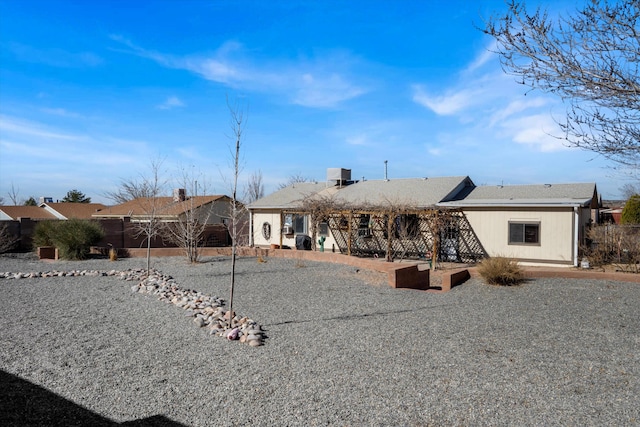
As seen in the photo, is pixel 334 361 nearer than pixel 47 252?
Yes

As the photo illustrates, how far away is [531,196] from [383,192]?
665cm

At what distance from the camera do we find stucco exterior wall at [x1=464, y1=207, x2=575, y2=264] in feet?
50.8

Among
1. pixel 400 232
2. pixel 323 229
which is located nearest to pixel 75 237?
pixel 323 229

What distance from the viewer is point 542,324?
744 cm

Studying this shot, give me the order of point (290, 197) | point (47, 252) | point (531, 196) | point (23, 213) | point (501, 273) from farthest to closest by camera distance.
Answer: point (23, 213), point (290, 197), point (47, 252), point (531, 196), point (501, 273)

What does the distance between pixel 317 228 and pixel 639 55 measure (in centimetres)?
1644

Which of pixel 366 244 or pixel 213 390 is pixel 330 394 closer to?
pixel 213 390

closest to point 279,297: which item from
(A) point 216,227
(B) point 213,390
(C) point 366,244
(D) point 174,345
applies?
(D) point 174,345

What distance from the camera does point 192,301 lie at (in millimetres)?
9078

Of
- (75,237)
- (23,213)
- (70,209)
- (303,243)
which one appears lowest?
(303,243)

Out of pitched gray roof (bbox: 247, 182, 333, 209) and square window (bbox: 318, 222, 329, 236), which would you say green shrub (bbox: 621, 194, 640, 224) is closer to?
square window (bbox: 318, 222, 329, 236)

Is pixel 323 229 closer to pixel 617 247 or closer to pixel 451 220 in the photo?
pixel 451 220

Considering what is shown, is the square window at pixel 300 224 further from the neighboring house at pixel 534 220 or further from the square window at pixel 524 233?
the square window at pixel 524 233

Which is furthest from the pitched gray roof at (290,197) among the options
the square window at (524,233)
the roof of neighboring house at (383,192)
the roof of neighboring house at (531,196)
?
the square window at (524,233)
